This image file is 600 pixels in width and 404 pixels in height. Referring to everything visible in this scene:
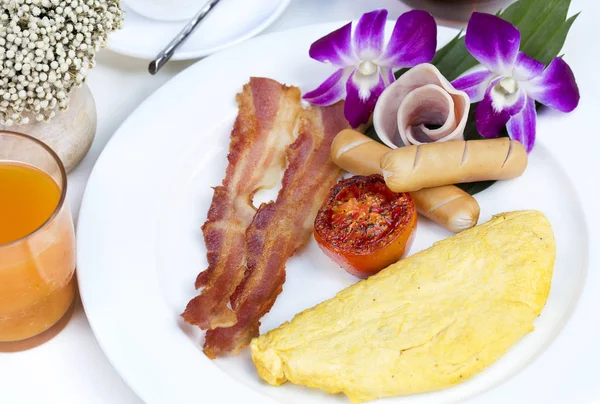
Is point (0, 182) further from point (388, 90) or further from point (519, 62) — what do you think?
point (519, 62)

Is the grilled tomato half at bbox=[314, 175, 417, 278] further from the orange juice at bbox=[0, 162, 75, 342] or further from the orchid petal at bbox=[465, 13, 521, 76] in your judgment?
the orange juice at bbox=[0, 162, 75, 342]

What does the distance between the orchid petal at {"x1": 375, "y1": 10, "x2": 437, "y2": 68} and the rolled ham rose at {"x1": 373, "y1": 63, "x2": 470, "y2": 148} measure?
7cm

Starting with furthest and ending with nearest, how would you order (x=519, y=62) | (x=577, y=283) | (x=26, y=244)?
(x=519, y=62)
(x=577, y=283)
(x=26, y=244)

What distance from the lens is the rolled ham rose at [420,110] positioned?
2.27 metres

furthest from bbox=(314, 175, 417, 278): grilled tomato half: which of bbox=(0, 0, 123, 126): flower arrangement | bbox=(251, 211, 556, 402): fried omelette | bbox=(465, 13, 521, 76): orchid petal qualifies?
bbox=(0, 0, 123, 126): flower arrangement

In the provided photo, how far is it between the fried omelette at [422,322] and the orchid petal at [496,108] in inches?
15.3

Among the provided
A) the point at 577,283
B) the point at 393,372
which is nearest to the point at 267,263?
the point at 393,372

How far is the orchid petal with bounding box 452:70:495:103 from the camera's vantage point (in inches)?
93.1

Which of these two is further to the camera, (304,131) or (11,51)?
(304,131)

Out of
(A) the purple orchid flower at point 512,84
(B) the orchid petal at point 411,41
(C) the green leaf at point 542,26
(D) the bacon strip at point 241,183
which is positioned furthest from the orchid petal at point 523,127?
(D) the bacon strip at point 241,183

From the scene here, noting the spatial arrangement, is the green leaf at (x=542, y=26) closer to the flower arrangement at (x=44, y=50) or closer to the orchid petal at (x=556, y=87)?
the orchid petal at (x=556, y=87)

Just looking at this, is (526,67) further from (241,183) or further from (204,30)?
(204,30)

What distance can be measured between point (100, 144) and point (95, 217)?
431 millimetres

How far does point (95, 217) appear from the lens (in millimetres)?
2156
